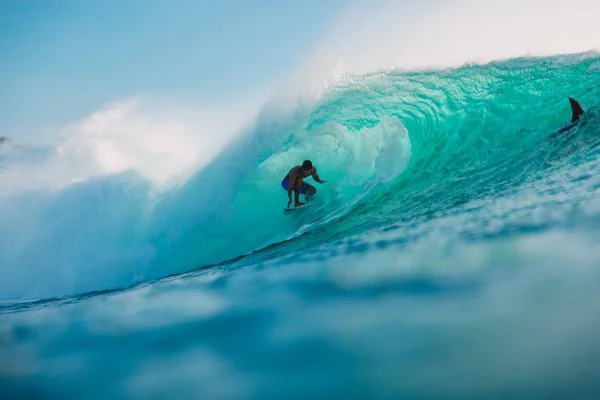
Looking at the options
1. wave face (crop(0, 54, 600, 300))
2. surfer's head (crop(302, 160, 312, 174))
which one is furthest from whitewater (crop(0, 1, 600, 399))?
surfer's head (crop(302, 160, 312, 174))

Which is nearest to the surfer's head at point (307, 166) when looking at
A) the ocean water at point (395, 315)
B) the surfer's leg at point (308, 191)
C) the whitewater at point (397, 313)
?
the surfer's leg at point (308, 191)

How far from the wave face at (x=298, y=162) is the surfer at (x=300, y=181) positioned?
33 centimetres

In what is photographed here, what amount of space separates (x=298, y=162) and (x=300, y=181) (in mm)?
2786

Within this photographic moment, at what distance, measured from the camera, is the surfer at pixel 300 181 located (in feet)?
26.6

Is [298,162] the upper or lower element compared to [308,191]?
upper

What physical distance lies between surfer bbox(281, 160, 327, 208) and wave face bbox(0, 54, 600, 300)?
1.07 feet

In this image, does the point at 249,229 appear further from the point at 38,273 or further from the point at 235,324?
the point at 235,324

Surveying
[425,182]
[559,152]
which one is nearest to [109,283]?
[425,182]

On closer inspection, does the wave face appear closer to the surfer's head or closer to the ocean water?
the surfer's head

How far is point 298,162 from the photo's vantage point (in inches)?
441

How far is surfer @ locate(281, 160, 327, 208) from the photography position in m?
8.09

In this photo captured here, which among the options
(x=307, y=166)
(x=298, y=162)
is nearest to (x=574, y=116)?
(x=307, y=166)

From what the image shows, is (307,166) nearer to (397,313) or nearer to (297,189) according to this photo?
(297,189)

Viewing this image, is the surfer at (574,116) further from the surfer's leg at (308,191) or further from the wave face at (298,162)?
the surfer's leg at (308,191)
